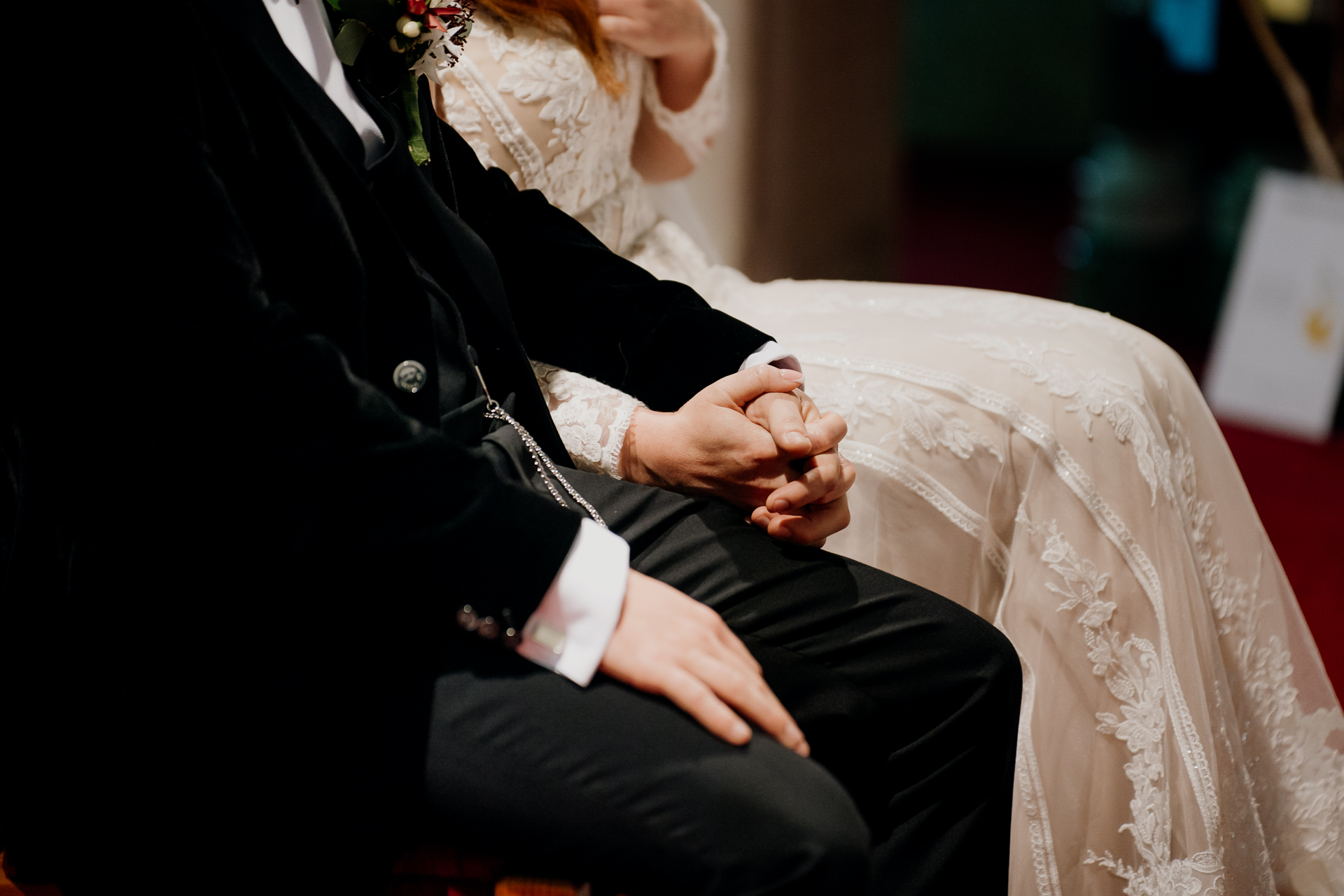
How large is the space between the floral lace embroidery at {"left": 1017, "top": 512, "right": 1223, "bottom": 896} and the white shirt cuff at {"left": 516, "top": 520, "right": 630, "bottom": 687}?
0.66 meters

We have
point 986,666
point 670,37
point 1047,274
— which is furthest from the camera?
point 1047,274

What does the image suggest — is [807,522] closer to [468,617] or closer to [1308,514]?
[468,617]

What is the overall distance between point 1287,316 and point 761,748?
9.66ft

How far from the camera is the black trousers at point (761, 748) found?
0.76 metres

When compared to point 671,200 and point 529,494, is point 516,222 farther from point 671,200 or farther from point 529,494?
point 671,200

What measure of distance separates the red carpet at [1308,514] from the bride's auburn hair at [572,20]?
5.22 ft

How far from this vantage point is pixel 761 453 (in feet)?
3.38

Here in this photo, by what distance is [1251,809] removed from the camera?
127 cm

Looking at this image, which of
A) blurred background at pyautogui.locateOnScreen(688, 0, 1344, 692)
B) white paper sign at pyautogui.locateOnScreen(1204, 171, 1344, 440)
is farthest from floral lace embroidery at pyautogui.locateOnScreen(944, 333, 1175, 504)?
white paper sign at pyautogui.locateOnScreen(1204, 171, 1344, 440)

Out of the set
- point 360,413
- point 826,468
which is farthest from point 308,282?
point 826,468

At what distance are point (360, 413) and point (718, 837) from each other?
40 cm

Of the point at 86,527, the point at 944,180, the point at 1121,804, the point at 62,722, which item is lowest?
the point at 944,180

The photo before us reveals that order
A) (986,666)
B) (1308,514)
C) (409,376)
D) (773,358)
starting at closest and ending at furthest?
(409,376) < (986,666) < (773,358) < (1308,514)

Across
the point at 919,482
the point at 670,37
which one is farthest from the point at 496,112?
the point at 919,482
